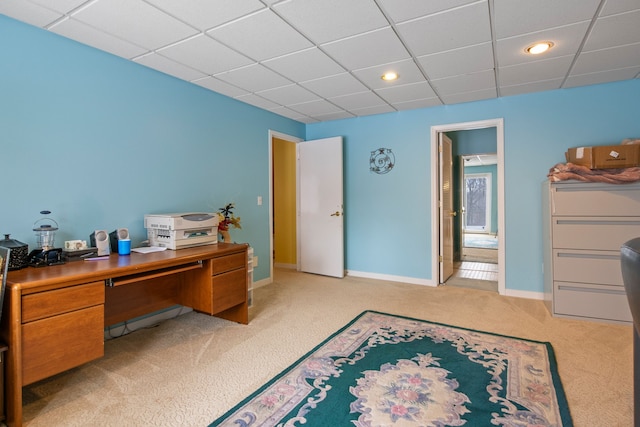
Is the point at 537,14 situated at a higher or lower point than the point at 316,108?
lower

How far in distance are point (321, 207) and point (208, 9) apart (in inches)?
123

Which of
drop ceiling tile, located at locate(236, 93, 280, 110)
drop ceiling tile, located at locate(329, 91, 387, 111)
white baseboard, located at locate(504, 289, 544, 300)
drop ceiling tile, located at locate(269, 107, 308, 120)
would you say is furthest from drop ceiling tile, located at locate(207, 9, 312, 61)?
white baseboard, located at locate(504, 289, 544, 300)

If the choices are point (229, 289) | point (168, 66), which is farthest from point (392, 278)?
point (168, 66)

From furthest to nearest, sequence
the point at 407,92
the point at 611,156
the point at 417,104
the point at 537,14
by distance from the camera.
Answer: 1. the point at 417,104
2. the point at 407,92
3. the point at 611,156
4. the point at 537,14

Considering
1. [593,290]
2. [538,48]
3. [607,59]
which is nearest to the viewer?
[538,48]

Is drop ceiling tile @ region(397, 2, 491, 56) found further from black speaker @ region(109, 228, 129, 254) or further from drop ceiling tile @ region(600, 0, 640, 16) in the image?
black speaker @ region(109, 228, 129, 254)

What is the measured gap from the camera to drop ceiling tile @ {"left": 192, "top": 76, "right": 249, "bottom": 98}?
125 inches

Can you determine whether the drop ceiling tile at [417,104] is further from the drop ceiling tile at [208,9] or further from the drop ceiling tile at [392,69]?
the drop ceiling tile at [208,9]

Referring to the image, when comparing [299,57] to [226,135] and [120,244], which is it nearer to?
[226,135]

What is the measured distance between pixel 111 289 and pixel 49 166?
1009 millimetres

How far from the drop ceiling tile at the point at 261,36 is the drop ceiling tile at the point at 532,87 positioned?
2354 mm

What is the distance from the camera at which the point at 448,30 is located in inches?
88.7

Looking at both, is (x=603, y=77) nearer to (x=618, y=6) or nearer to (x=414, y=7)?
(x=618, y=6)

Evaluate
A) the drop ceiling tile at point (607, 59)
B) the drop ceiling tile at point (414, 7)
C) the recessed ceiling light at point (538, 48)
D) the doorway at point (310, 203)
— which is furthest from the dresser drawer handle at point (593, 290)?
the drop ceiling tile at point (414, 7)
